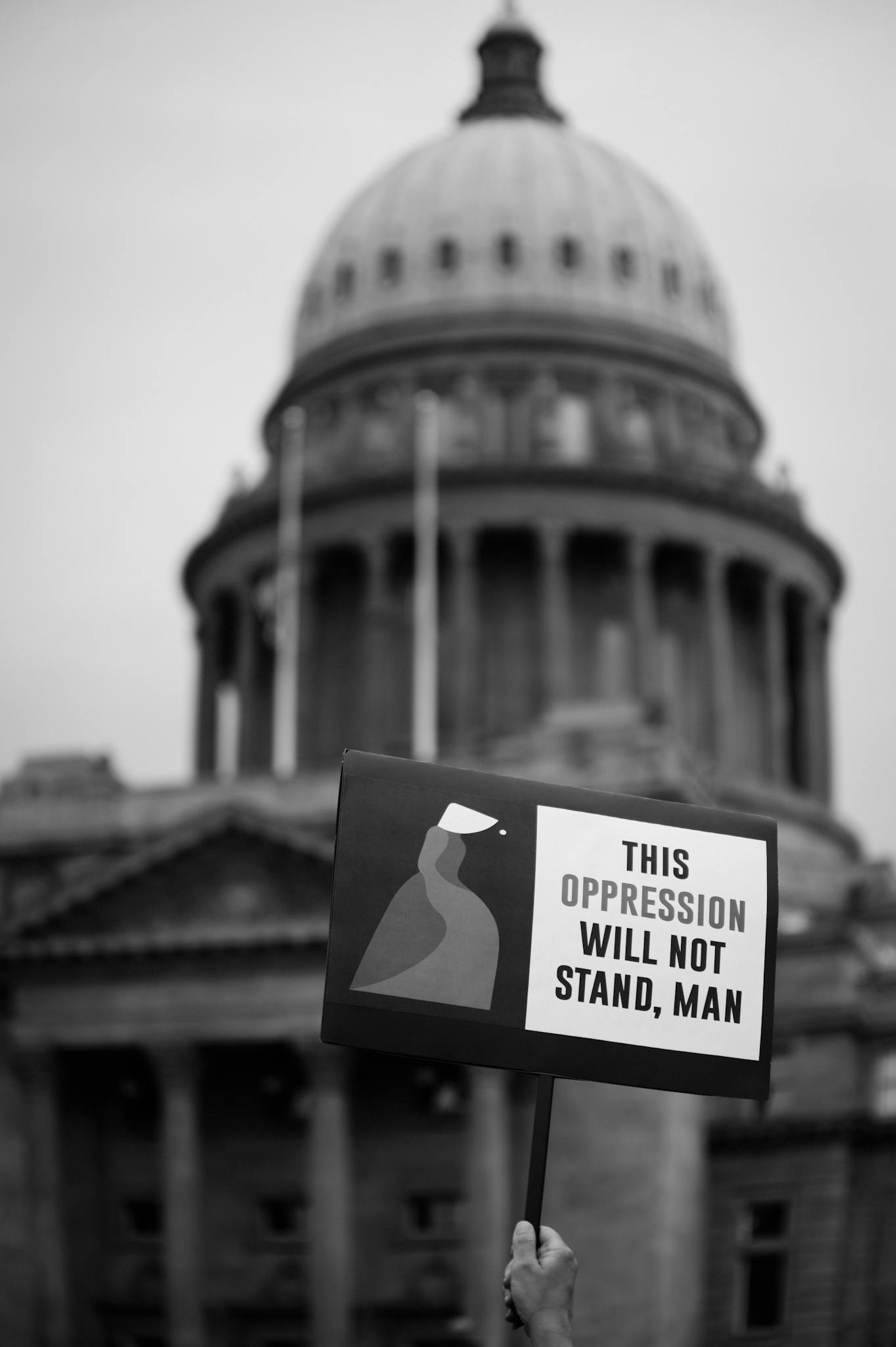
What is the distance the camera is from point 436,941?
36.0 ft

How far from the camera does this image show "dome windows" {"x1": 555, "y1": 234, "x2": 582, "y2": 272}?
8719cm

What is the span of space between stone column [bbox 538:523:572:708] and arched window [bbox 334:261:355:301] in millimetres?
13622

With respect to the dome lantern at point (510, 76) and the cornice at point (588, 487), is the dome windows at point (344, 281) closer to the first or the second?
the cornice at point (588, 487)

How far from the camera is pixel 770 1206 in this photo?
199 feet

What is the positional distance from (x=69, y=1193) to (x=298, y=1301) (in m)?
5.94

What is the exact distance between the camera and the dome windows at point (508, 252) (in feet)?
286

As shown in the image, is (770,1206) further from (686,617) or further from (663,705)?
(686,617)

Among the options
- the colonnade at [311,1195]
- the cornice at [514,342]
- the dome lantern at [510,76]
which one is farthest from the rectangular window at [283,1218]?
the dome lantern at [510,76]

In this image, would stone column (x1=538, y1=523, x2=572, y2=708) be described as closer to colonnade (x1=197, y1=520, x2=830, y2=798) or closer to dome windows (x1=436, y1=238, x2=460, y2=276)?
colonnade (x1=197, y1=520, x2=830, y2=798)

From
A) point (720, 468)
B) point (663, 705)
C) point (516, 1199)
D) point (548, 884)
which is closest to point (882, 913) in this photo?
point (663, 705)

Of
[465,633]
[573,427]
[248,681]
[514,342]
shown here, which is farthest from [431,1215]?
[514,342]

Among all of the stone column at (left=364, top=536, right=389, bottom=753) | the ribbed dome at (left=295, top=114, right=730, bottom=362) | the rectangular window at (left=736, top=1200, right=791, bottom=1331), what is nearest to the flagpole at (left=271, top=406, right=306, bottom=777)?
the stone column at (left=364, top=536, right=389, bottom=753)

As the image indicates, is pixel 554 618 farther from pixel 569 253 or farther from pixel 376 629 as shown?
pixel 569 253

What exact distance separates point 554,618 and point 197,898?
23268 millimetres
